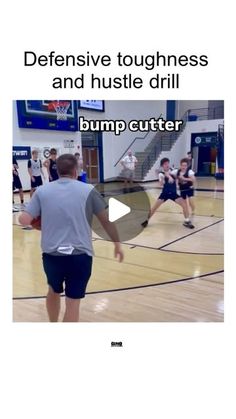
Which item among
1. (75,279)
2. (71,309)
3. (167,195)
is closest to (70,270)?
(75,279)

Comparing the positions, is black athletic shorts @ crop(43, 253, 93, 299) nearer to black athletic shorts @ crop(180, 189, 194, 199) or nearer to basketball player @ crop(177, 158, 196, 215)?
basketball player @ crop(177, 158, 196, 215)

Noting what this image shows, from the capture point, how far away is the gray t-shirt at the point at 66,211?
3.87 feet

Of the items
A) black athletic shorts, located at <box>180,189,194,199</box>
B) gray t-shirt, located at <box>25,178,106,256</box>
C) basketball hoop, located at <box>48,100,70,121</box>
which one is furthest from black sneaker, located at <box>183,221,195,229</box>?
gray t-shirt, located at <box>25,178,106,256</box>

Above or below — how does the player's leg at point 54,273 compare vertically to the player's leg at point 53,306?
above

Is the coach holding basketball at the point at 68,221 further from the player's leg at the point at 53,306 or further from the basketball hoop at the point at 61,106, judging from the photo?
the basketball hoop at the point at 61,106

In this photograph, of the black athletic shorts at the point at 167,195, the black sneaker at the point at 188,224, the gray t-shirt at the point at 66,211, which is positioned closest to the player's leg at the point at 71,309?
the gray t-shirt at the point at 66,211

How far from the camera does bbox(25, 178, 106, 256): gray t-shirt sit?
3.87 ft

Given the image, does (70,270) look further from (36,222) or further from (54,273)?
(36,222)

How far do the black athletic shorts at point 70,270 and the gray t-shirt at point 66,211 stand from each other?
0.11ft
